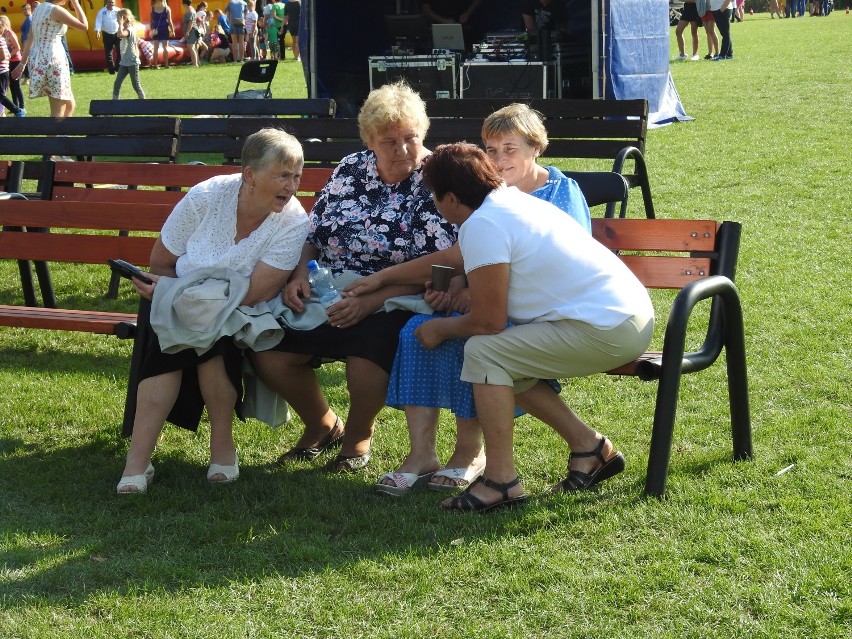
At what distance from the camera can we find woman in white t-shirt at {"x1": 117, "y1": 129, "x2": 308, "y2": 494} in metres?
4.35

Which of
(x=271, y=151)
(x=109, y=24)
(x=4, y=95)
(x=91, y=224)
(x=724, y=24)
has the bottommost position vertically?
(x=91, y=224)

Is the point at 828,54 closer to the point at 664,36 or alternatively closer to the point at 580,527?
the point at 664,36

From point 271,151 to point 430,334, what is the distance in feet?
3.13

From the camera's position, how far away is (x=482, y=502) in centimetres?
393

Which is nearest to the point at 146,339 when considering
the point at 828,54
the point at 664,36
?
the point at 664,36

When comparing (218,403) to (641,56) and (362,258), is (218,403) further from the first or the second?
(641,56)

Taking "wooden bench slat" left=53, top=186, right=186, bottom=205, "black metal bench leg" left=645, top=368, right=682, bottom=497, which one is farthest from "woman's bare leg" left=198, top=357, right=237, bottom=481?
"wooden bench slat" left=53, top=186, right=186, bottom=205

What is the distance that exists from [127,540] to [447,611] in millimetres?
1202

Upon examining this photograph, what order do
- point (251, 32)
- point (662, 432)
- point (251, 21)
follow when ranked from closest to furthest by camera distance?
point (662, 432), point (251, 21), point (251, 32)

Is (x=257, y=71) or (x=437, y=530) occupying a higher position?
(x=257, y=71)

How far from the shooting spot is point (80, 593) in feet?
11.2

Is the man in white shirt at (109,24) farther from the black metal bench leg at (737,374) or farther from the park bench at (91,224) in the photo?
the black metal bench leg at (737,374)

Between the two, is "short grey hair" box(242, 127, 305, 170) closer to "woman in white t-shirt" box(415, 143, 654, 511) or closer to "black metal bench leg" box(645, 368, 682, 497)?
"woman in white t-shirt" box(415, 143, 654, 511)

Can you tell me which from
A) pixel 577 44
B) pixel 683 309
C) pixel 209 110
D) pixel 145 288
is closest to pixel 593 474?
pixel 683 309
